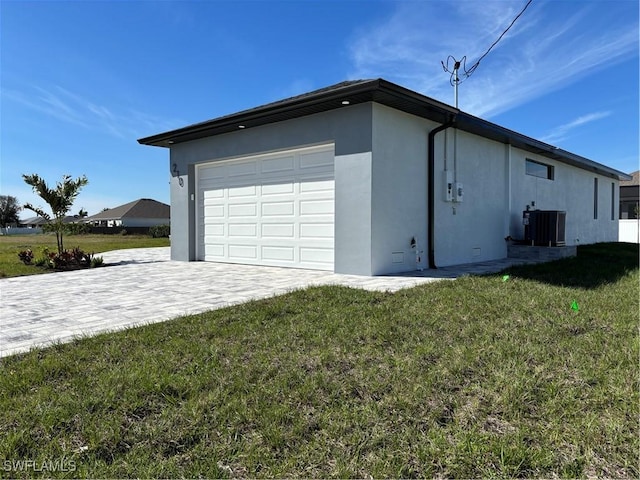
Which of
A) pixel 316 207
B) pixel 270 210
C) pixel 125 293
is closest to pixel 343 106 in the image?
pixel 316 207

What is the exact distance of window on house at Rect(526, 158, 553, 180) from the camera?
11797 millimetres

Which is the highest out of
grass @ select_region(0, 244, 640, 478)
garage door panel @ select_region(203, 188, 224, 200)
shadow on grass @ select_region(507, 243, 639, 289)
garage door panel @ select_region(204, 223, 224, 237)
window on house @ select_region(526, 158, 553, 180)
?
window on house @ select_region(526, 158, 553, 180)

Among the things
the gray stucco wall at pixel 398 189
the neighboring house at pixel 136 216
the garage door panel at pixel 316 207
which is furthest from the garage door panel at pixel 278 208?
the neighboring house at pixel 136 216

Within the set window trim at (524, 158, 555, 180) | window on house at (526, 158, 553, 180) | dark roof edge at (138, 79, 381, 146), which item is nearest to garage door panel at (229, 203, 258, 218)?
dark roof edge at (138, 79, 381, 146)

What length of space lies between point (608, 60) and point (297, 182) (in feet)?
27.4

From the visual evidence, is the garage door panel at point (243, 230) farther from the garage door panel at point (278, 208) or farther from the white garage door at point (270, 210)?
the garage door panel at point (278, 208)

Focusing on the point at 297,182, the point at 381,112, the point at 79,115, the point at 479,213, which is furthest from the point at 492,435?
the point at 79,115

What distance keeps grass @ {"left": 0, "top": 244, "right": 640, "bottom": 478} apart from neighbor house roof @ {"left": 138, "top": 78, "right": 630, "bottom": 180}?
418 centimetres

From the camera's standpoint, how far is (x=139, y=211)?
132ft

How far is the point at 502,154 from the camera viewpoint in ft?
34.1

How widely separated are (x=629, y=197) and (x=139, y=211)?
141 ft

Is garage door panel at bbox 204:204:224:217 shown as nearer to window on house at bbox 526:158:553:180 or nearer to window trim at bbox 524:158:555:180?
window trim at bbox 524:158:555:180

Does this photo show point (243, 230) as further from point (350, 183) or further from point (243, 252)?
point (350, 183)

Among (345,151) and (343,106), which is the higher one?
(343,106)
